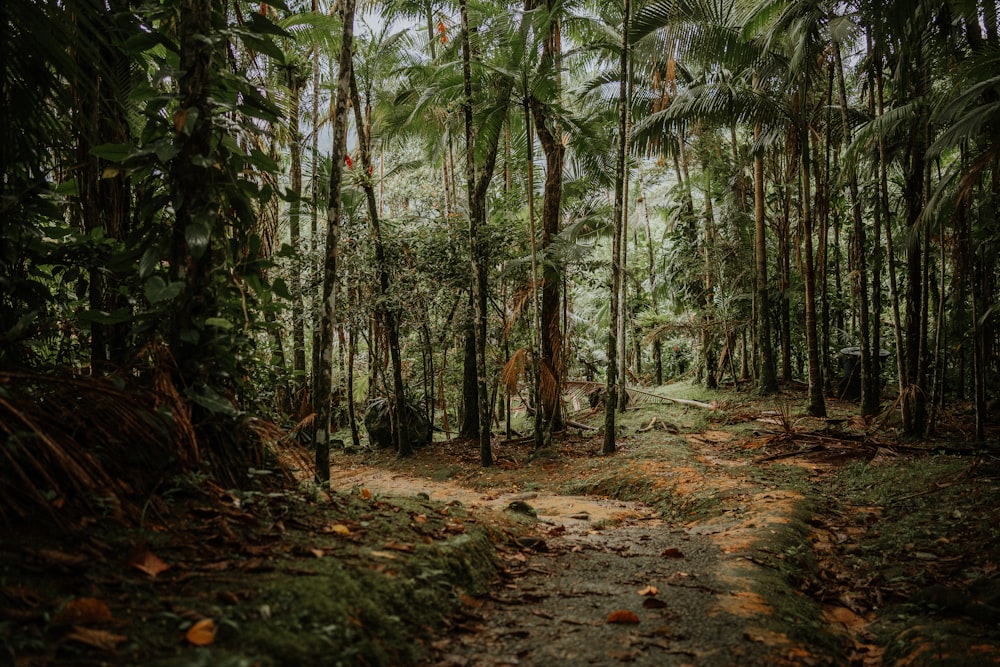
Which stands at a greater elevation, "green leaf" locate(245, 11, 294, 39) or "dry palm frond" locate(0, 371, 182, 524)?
"green leaf" locate(245, 11, 294, 39)

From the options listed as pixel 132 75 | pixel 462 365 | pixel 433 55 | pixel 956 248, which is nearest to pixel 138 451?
pixel 132 75

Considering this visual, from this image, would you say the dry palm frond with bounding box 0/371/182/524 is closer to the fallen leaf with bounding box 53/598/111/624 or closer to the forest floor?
the forest floor

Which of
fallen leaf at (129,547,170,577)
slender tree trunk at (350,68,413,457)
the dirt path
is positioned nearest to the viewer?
fallen leaf at (129,547,170,577)

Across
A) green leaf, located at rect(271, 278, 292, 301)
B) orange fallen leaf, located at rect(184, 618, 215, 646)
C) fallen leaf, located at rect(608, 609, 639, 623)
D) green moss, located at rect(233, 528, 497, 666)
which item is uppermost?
green leaf, located at rect(271, 278, 292, 301)

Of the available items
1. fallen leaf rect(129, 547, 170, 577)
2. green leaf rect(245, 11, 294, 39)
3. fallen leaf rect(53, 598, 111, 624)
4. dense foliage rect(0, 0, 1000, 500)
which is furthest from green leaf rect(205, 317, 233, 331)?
green leaf rect(245, 11, 294, 39)

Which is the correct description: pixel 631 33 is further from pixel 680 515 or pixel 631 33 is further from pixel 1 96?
pixel 1 96

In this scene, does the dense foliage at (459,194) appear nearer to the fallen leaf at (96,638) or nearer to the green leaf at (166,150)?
the green leaf at (166,150)

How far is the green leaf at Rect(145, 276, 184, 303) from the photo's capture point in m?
2.78

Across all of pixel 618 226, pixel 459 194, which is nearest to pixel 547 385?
pixel 618 226

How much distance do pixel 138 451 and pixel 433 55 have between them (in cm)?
1496

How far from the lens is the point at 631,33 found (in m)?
10.9

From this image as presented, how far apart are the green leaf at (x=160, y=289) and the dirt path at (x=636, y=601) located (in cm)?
207

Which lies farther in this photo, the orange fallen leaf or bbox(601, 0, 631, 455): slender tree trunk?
bbox(601, 0, 631, 455): slender tree trunk

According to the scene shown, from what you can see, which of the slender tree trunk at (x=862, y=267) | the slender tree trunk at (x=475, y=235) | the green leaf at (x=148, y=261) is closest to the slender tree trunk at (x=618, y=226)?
the slender tree trunk at (x=475, y=235)
